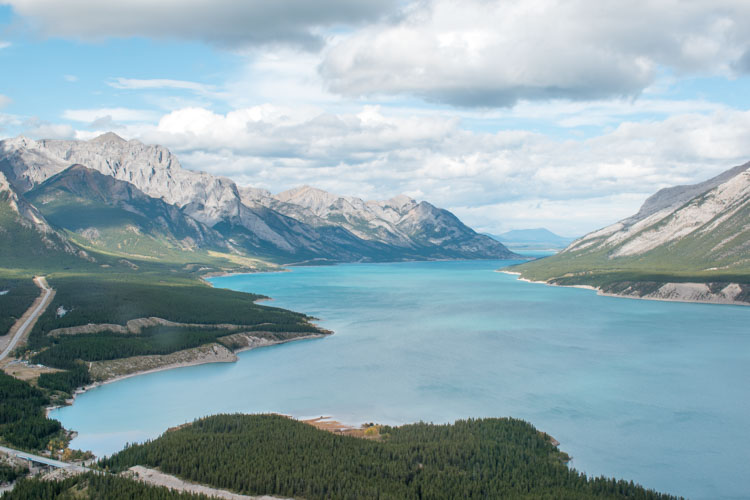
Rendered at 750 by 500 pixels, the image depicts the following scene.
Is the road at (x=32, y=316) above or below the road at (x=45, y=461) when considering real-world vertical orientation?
above

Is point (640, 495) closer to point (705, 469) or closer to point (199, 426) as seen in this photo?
point (705, 469)

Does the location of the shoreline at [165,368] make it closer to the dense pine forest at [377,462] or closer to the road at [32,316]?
the road at [32,316]

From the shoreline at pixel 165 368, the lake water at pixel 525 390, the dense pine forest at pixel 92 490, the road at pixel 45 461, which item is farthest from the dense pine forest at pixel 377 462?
the shoreline at pixel 165 368

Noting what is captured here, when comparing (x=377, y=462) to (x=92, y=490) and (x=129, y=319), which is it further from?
(x=129, y=319)

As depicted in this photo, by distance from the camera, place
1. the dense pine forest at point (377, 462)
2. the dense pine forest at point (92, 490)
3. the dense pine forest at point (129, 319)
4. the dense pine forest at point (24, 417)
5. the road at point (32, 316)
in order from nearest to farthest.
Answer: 1. the dense pine forest at point (92, 490)
2. the dense pine forest at point (377, 462)
3. the dense pine forest at point (24, 417)
4. the dense pine forest at point (129, 319)
5. the road at point (32, 316)

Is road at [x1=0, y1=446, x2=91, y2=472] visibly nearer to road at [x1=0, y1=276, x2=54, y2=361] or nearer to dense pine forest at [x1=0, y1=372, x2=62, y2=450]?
dense pine forest at [x1=0, y1=372, x2=62, y2=450]

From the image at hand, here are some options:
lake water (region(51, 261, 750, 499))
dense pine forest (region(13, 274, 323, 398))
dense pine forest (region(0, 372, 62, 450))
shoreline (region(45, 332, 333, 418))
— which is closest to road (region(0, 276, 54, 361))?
dense pine forest (region(13, 274, 323, 398))
